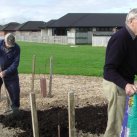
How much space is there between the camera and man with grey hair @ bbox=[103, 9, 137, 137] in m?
5.23

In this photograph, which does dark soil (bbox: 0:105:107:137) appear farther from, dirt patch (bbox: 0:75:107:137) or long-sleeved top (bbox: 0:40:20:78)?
long-sleeved top (bbox: 0:40:20:78)

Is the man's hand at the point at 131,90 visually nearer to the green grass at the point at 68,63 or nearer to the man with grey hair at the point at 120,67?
the man with grey hair at the point at 120,67

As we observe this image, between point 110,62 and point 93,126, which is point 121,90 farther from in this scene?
point 93,126

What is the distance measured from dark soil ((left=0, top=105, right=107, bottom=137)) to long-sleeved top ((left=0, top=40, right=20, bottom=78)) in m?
0.85

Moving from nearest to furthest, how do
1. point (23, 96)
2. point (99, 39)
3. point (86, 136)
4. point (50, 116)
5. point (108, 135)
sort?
point (108, 135), point (86, 136), point (50, 116), point (23, 96), point (99, 39)

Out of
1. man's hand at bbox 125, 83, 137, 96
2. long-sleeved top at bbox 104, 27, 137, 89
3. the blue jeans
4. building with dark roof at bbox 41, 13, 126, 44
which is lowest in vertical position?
building with dark roof at bbox 41, 13, 126, 44

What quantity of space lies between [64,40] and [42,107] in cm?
7083

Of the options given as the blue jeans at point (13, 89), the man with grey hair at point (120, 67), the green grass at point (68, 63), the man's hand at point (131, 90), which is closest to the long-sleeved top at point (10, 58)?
the blue jeans at point (13, 89)

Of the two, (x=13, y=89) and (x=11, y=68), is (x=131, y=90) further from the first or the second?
(x=13, y=89)

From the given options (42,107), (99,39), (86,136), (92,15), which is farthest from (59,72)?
(92,15)

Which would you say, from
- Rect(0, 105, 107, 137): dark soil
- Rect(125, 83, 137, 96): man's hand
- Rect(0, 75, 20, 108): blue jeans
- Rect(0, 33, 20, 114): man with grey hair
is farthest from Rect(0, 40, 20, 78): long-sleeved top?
Rect(125, 83, 137, 96): man's hand

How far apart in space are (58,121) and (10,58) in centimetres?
181

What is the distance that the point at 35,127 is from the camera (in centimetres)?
561

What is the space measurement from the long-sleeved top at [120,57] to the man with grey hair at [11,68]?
418 centimetres
